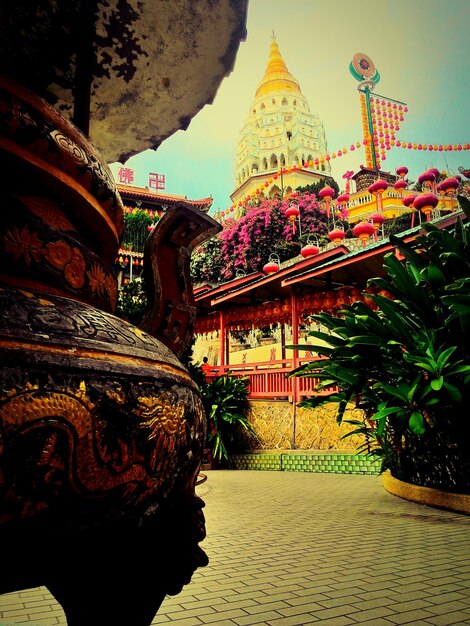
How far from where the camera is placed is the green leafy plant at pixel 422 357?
4645mm

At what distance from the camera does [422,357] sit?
4.67 metres

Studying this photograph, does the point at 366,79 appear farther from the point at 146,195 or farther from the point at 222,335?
the point at 222,335

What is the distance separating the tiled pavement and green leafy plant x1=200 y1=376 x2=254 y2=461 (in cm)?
442

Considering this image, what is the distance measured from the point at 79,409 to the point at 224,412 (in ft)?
33.6

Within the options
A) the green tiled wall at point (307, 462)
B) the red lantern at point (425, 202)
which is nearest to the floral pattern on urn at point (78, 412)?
the green tiled wall at point (307, 462)

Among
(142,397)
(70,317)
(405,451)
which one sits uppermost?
(70,317)

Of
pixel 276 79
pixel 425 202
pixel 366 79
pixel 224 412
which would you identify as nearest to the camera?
pixel 224 412

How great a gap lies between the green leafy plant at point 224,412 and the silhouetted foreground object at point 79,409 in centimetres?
942

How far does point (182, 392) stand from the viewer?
2.50ft

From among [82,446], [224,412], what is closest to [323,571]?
[82,446]

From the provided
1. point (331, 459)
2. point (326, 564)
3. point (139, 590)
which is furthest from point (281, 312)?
point (139, 590)

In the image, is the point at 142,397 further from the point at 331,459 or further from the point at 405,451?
the point at 331,459

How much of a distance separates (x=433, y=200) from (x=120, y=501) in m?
13.8

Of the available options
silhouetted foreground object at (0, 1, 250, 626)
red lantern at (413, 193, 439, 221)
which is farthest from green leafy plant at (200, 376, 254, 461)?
silhouetted foreground object at (0, 1, 250, 626)
